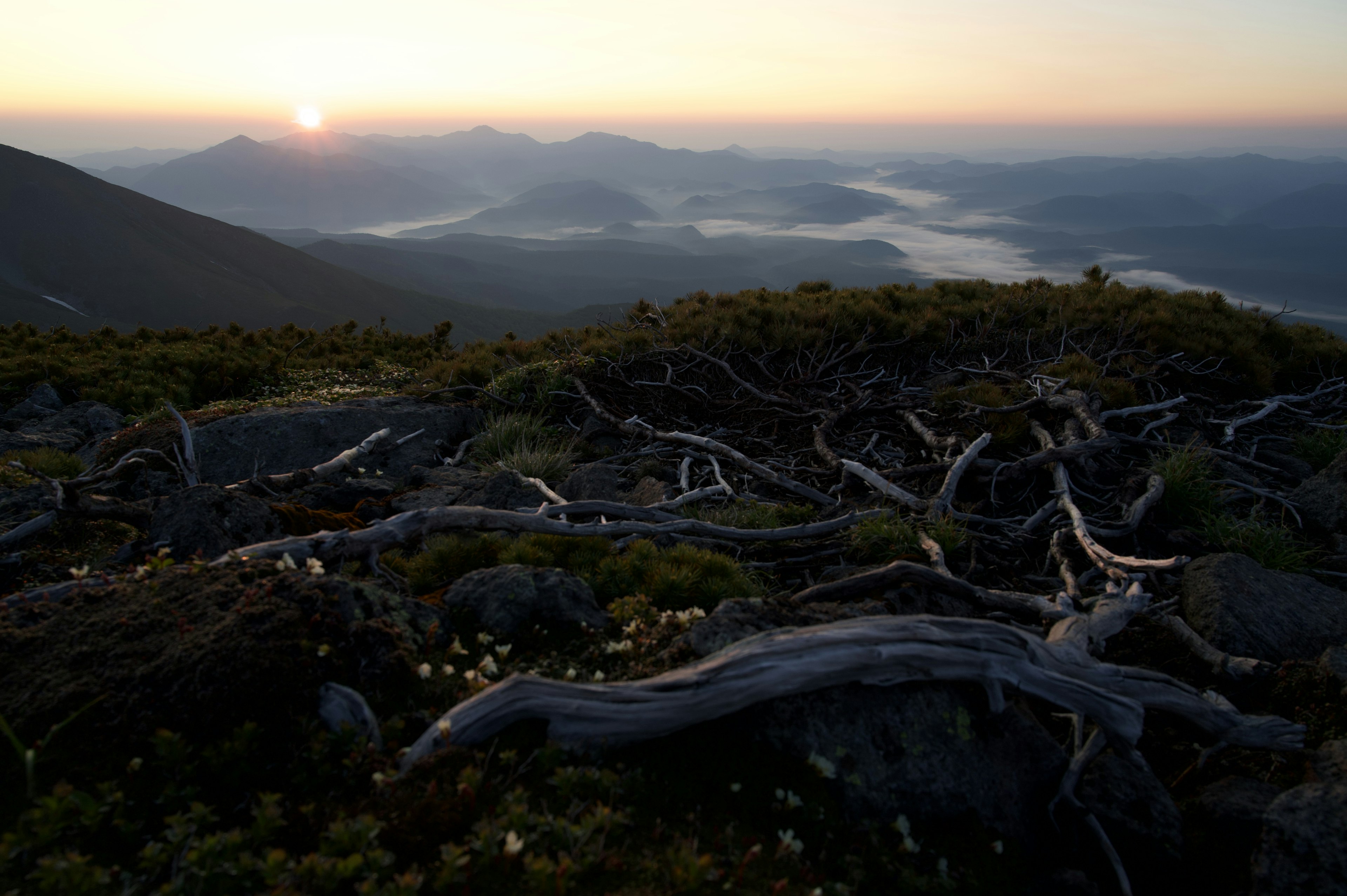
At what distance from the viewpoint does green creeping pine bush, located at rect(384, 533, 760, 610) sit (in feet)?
15.4

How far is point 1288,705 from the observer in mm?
3771

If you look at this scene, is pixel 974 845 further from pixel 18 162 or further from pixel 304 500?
pixel 18 162

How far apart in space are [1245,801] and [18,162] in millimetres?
296477

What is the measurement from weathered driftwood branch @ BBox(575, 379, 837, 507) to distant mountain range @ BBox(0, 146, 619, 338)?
155 m

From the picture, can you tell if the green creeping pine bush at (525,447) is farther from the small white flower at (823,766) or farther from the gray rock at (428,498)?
the small white flower at (823,766)

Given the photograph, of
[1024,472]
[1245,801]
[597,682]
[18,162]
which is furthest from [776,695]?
[18,162]

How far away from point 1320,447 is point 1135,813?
8.24 m

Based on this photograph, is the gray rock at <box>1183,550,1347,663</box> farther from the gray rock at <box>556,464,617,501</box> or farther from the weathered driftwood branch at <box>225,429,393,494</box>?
the weathered driftwood branch at <box>225,429,393,494</box>

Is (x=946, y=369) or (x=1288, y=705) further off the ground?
(x=946, y=369)

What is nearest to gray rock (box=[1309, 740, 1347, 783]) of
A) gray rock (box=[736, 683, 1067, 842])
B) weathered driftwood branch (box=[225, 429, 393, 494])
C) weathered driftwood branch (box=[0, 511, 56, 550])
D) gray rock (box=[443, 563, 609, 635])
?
gray rock (box=[736, 683, 1067, 842])

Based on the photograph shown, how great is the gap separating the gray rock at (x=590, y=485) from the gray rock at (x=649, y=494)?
0.13 metres

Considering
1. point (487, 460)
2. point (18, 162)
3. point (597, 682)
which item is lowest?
point (487, 460)

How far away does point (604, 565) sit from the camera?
16.0ft

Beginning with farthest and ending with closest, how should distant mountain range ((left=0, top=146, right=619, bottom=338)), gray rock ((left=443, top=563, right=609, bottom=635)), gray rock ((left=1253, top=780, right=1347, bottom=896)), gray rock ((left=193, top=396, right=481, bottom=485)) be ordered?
distant mountain range ((left=0, top=146, right=619, bottom=338))
gray rock ((left=193, top=396, right=481, bottom=485))
gray rock ((left=443, top=563, right=609, bottom=635))
gray rock ((left=1253, top=780, right=1347, bottom=896))
